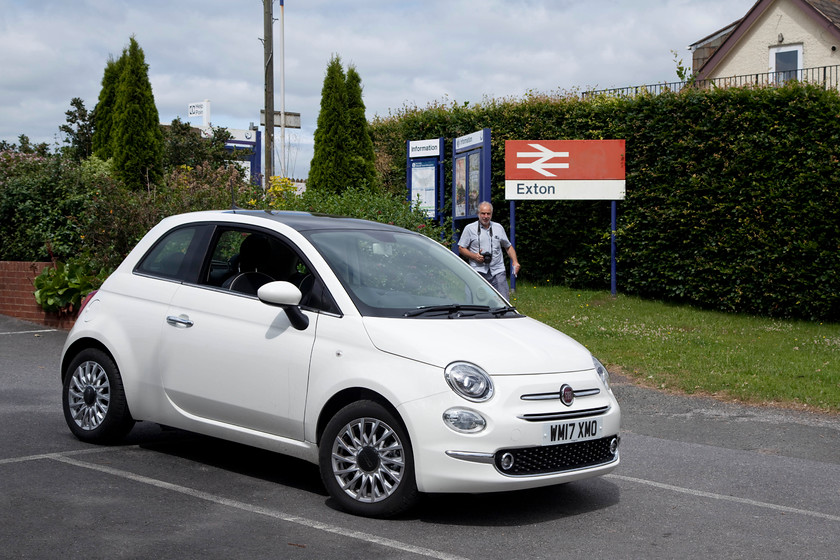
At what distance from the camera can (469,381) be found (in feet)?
17.5

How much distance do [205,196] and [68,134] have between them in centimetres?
2591

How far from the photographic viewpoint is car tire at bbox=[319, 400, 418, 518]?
17.7ft

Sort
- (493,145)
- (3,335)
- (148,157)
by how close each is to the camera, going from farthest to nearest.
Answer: (148,157)
(493,145)
(3,335)

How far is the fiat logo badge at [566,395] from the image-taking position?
5.52 m

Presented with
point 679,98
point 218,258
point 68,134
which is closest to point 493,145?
point 679,98

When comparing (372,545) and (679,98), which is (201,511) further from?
(679,98)

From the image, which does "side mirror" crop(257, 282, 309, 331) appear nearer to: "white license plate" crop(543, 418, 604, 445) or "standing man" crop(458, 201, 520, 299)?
"white license plate" crop(543, 418, 604, 445)

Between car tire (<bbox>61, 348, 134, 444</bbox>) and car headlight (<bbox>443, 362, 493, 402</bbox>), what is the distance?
9.11 ft

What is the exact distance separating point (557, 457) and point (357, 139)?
1739 cm

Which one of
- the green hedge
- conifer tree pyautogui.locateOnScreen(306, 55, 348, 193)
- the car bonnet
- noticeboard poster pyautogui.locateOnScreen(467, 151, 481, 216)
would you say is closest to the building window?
conifer tree pyautogui.locateOnScreen(306, 55, 348, 193)

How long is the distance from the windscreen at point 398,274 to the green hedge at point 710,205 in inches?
376

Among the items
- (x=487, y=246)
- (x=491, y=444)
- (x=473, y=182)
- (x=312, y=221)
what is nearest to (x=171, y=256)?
(x=312, y=221)

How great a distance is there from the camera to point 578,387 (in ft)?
18.5

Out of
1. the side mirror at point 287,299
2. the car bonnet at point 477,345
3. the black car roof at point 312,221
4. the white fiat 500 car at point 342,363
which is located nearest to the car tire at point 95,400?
the white fiat 500 car at point 342,363
